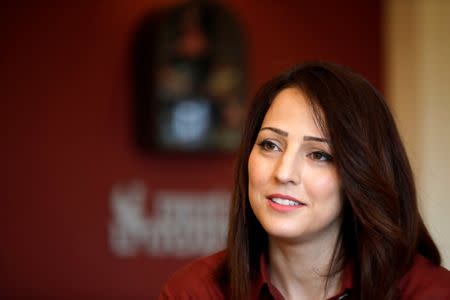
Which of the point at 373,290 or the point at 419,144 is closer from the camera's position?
the point at 373,290

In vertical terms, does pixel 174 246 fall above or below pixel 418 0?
below

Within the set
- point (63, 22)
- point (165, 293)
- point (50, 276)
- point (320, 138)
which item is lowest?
point (50, 276)

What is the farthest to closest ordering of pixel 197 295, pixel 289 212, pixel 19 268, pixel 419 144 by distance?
1. pixel 19 268
2. pixel 419 144
3. pixel 197 295
4. pixel 289 212

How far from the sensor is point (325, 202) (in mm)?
1587

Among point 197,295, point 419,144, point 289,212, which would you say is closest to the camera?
point 289,212

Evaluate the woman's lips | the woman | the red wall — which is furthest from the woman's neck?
the red wall

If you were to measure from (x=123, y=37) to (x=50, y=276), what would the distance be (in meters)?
1.33

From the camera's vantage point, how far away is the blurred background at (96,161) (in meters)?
3.70

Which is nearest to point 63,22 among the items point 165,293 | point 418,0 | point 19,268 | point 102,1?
point 102,1

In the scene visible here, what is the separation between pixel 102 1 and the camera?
12.4ft

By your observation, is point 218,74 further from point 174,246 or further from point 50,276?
point 50,276

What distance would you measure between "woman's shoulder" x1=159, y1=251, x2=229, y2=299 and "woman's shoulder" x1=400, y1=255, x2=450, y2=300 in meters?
0.46

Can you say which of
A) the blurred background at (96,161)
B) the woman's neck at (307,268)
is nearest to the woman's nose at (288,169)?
the woman's neck at (307,268)

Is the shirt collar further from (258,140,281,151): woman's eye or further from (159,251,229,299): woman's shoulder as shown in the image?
(258,140,281,151): woman's eye
